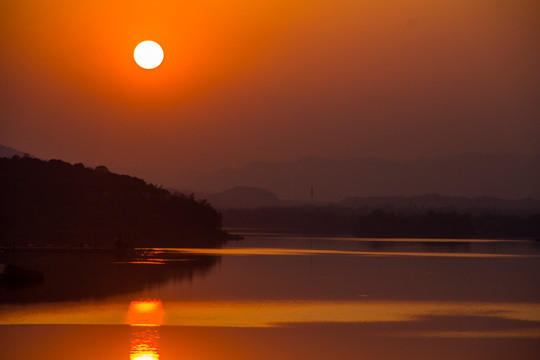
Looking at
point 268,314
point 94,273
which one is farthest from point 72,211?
point 268,314

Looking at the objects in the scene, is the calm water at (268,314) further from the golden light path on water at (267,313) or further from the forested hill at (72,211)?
the forested hill at (72,211)

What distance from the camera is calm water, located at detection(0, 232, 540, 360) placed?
3441cm

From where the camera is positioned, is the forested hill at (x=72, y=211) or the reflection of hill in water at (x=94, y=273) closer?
the reflection of hill in water at (x=94, y=273)

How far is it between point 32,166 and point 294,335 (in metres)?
162

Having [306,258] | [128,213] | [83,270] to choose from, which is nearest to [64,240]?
[128,213]

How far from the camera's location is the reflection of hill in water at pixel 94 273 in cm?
5541

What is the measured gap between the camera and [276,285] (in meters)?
65.5

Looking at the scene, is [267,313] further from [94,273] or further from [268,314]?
[94,273]

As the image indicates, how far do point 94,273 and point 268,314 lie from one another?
32091 millimetres

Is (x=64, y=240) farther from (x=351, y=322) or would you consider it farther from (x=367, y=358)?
(x=367, y=358)

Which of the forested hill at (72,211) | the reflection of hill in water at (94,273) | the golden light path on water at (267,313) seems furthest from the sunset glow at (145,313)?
the forested hill at (72,211)

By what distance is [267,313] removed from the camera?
46.5 m

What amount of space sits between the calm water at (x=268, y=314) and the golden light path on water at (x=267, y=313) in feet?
0.18

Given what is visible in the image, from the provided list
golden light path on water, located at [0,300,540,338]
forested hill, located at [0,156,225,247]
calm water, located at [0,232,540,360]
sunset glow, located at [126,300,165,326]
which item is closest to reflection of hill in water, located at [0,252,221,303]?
calm water, located at [0,232,540,360]
